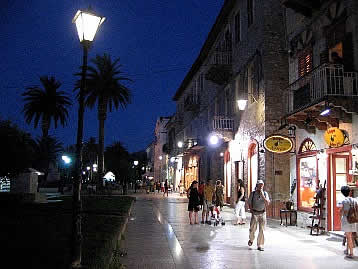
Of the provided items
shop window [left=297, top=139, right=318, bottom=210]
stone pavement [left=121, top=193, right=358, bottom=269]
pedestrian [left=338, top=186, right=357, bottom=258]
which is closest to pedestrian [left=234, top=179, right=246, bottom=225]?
stone pavement [left=121, top=193, right=358, bottom=269]

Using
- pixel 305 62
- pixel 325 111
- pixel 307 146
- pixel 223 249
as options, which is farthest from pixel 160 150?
pixel 223 249

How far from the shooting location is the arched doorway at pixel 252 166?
22395 mm

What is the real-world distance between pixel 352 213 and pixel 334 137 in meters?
3.84

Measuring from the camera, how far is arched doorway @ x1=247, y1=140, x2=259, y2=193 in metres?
22.4

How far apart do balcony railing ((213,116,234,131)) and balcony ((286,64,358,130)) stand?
34.7 feet

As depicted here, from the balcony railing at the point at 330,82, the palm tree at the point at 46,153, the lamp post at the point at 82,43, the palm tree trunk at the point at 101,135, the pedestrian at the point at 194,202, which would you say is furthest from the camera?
the palm tree at the point at 46,153

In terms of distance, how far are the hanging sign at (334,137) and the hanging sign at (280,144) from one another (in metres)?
3.18

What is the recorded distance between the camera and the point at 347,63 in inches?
552

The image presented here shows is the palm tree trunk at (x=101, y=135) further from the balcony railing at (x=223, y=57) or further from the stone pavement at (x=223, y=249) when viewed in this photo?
the stone pavement at (x=223, y=249)

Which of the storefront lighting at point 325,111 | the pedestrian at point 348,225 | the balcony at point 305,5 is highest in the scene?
the balcony at point 305,5

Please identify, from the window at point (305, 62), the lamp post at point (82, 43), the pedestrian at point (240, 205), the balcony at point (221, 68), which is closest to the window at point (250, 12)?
the balcony at point (221, 68)

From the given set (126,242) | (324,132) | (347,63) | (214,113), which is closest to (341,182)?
(324,132)

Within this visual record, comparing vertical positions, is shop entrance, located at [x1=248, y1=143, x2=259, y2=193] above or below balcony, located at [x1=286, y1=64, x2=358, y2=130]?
below

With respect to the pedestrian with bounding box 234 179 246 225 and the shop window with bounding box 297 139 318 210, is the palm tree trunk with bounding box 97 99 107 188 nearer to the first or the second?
the pedestrian with bounding box 234 179 246 225
